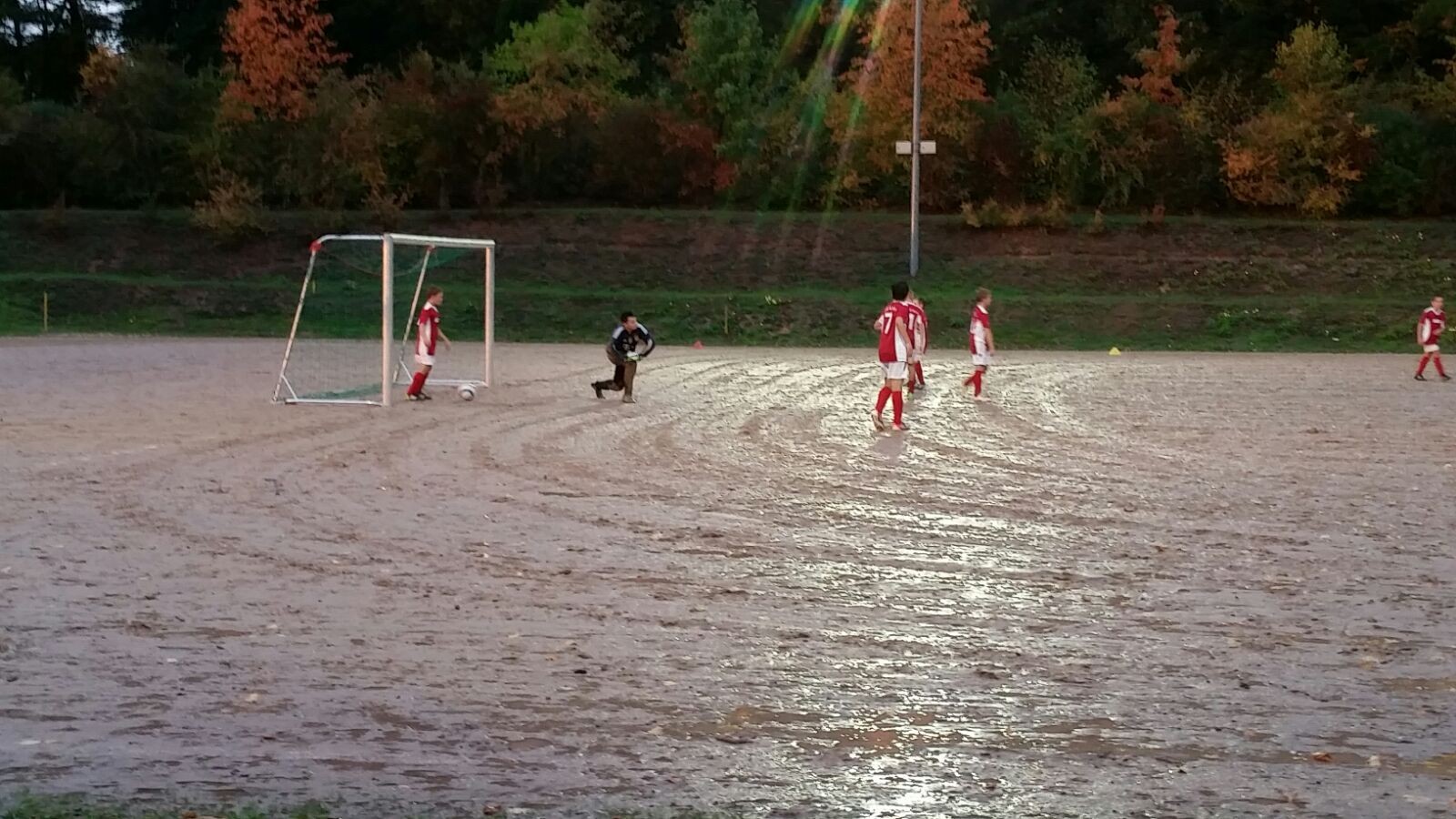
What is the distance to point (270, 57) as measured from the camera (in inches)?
2263

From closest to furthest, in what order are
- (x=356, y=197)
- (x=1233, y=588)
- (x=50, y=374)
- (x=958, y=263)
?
(x=1233, y=588)
(x=50, y=374)
(x=958, y=263)
(x=356, y=197)

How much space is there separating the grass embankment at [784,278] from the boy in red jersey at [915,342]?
54.7ft

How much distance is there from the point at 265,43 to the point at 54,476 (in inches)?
1856

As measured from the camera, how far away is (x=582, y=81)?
60.6m

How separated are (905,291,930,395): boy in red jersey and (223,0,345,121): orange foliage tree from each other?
3670cm

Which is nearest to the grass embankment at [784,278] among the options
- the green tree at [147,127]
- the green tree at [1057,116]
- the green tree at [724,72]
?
the green tree at [147,127]

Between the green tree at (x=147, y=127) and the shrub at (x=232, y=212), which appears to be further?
the green tree at (x=147, y=127)

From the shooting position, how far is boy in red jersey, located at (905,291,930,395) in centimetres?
2202

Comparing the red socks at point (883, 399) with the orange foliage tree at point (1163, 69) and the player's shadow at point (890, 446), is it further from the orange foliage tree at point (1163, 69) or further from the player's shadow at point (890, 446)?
the orange foliage tree at point (1163, 69)

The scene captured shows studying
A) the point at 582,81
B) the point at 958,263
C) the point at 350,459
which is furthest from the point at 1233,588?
the point at 582,81

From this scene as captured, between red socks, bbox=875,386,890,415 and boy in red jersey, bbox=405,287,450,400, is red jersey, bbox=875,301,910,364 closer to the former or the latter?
red socks, bbox=875,386,890,415

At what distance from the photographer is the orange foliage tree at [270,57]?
187 ft

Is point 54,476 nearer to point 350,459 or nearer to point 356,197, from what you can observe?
point 350,459

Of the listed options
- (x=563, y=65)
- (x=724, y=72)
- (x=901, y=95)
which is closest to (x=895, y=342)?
(x=901, y=95)
